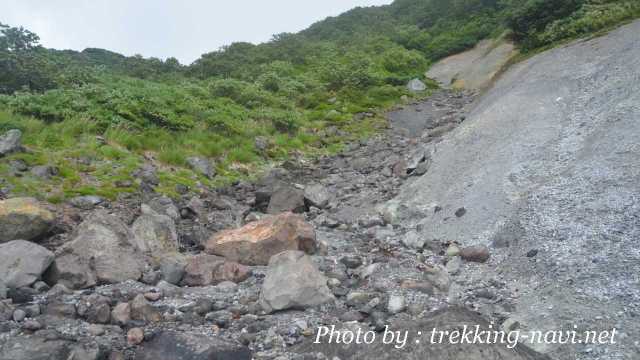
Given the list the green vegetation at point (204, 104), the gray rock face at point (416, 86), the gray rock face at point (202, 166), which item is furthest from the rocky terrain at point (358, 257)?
the gray rock face at point (416, 86)

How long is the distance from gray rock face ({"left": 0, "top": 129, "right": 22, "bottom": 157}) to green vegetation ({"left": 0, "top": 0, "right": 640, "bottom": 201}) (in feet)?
1.23

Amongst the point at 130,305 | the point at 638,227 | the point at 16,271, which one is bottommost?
the point at 638,227

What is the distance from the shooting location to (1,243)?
319 inches

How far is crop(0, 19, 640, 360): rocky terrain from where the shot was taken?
625 cm

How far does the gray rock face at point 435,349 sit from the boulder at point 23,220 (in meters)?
5.41

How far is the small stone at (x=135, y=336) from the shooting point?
6285mm

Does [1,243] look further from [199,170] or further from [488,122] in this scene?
[488,122]

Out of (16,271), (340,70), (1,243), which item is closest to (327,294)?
(16,271)

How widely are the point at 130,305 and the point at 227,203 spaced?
6653 millimetres

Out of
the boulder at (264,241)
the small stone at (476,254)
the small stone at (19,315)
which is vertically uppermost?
the small stone at (19,315)

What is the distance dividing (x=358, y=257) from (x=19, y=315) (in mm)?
5365

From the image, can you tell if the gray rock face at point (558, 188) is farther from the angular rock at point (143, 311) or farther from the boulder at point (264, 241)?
the angular rock at point (143, 311)

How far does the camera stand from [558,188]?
959cm

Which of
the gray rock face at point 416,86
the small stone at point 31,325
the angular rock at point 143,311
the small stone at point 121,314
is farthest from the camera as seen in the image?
the gray rock face at point 416,86
